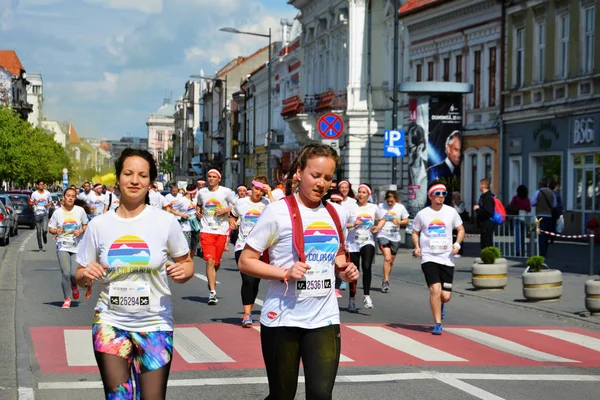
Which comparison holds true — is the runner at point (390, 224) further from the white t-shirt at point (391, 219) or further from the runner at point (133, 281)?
the runner at point (133, 281)

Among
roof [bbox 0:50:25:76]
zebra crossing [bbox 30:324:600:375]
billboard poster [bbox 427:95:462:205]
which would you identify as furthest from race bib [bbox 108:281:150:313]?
roof [bbox 0:50:25:76]

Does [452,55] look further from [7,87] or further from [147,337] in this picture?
[7,87]

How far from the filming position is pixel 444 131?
1238 inches

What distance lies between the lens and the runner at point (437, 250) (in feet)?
44.0

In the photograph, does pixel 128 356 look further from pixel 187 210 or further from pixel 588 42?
pixel 588 42

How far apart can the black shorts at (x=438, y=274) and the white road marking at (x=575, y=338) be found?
1353mm

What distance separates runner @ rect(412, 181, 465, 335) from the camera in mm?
13398

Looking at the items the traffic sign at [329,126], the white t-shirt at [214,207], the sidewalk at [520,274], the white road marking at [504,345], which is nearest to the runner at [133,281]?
the white road marking at [504,345]

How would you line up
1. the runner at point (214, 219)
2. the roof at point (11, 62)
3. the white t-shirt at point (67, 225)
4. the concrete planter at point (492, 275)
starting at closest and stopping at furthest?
the white t-shirt at point (67, 225) → the runner at point (214, 219) → the concrete planter at point (492, 275) → the roof at point (11, 62)

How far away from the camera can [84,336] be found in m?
12.7

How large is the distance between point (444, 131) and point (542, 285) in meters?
14.4

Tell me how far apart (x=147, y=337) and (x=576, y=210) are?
29.1 m

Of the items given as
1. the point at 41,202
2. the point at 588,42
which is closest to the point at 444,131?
the point at 588,42

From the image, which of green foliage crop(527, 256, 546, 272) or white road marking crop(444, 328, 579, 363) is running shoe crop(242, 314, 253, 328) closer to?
white road marking crop(444, 328, 579, 363)
